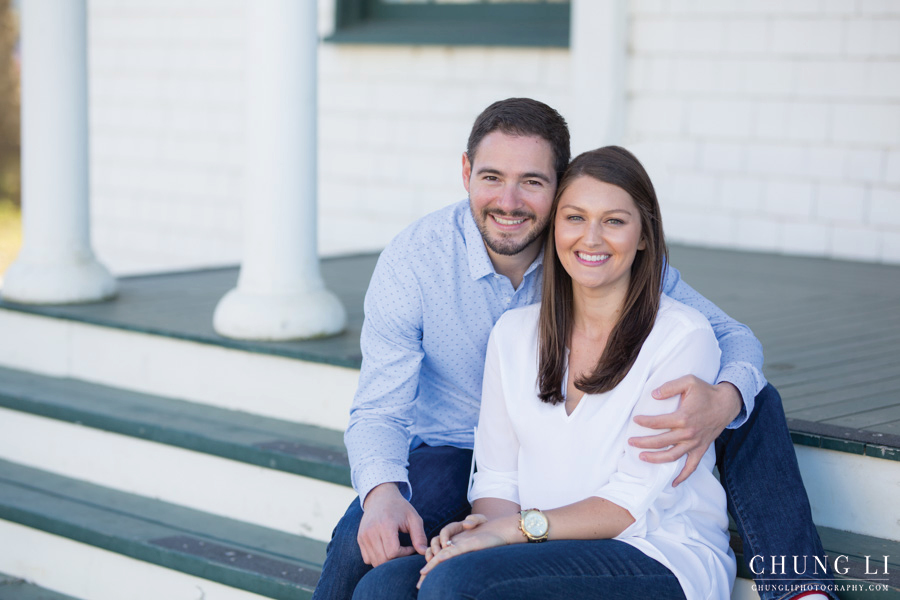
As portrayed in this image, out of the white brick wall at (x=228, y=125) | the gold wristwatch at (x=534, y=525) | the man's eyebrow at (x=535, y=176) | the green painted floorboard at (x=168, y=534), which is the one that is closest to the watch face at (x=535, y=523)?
the gold wristwatch at (x=534, y=525)

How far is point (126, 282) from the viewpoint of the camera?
4574 mm

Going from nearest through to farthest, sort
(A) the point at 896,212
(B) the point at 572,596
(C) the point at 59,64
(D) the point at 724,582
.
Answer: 1. (B) the point at 572,596
2. (D) the point at 724,582
3. (C) the point at 59,64
4. (A) the point at 896,212

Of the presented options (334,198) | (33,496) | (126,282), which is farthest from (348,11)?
(33,496)

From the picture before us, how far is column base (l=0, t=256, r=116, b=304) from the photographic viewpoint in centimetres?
394

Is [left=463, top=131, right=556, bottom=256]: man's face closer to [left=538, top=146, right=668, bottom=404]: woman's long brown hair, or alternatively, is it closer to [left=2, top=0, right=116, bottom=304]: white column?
[left=538, top=146, right=668, bottom=404]: woman's long brown hair

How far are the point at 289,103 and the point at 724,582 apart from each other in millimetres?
2106

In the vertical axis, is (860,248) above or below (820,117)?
below

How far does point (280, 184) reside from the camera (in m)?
3.44

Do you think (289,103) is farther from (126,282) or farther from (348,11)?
(348,11)

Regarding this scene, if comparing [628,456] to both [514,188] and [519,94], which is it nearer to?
[514,188]

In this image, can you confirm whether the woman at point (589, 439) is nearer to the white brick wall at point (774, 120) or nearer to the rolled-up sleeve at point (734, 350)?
the rolled-up sleeve at point (734, 350)

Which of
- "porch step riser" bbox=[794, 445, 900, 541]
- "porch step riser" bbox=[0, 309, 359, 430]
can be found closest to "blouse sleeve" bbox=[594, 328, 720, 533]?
"porch step riser" bbox=[794, 445, 900, 541]

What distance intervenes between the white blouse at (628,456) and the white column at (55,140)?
7.88 feet

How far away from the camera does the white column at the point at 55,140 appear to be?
160 inches
